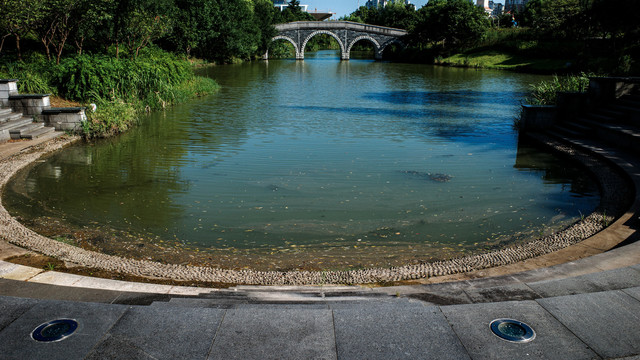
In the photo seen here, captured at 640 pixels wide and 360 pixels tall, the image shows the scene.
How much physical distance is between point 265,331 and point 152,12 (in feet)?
89.7

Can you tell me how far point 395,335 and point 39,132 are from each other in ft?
42.2

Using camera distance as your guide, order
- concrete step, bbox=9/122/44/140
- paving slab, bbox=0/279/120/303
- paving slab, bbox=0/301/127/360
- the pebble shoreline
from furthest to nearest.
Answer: concrete step, bbox=9/122/44/140
the pebble shoreline
paving slab, bbox=0/279/120/303
paving slab, bbox=0/301/127/360

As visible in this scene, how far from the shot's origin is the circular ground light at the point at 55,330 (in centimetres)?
329

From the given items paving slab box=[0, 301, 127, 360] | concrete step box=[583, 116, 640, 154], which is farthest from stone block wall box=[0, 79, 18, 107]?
concrete step box=[583, 116, 640, 154]

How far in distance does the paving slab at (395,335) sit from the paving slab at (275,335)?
0.39 ft

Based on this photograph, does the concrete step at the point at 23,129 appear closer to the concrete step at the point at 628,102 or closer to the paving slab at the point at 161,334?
the paving slab at the point at 161,334

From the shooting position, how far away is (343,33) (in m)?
76.2

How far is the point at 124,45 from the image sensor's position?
30.8m

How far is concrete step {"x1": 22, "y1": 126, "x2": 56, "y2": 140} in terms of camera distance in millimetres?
12469

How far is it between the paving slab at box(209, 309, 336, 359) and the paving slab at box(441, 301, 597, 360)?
99 cm

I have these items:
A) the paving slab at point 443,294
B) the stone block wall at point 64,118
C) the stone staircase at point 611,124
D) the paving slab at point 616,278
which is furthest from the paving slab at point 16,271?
the stone staircase at point 611,124

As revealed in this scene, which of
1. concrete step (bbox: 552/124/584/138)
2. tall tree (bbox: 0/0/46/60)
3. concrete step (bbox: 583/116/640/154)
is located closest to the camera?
concrete step (bbox: 583/116/640/154)

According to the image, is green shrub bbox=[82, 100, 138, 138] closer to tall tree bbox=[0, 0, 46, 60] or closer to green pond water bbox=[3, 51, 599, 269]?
green pond water bbox=[3, 51, 599, 269]

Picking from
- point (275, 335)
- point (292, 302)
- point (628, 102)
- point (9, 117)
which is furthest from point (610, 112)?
point (9, 117)
